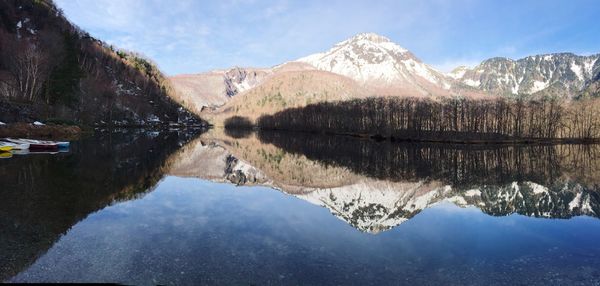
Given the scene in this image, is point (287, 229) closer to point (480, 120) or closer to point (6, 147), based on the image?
point (6, 147)

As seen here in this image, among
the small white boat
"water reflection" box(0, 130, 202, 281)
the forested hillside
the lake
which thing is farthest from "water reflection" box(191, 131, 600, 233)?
the forested hillside

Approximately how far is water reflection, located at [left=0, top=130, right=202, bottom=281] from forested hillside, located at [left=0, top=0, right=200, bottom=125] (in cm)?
3574

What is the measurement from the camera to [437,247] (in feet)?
50.8

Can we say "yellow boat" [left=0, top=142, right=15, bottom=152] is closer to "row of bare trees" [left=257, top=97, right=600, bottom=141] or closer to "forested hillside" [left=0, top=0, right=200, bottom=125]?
"forested hillside" [left=0, top=0, right=200, bottom=125]

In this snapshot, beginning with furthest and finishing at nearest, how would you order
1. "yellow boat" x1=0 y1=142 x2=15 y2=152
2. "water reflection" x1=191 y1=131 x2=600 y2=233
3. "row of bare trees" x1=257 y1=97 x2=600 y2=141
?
"row of bare trees" x1=257 y1=97 x2=600 y2=141
"yellow boat" x1=0 y1=142 x2=15 y2=152
"water reflection" x1=191 y1=131 x2=600 y2=233

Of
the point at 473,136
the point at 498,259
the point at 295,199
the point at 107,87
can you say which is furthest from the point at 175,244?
the point at 107,87

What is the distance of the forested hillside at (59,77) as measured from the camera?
8262 cm

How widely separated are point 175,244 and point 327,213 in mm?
9510

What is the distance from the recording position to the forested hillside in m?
82.6

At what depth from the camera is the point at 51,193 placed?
20688 mm

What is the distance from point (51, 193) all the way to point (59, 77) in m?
93.3

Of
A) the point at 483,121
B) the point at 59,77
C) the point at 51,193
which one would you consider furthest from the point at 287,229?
the point at 483,121

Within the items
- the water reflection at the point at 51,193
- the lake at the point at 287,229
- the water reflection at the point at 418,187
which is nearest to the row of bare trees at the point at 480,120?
the water reflection at the point at 418,187

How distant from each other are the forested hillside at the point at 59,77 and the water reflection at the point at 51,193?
35.7 metres
